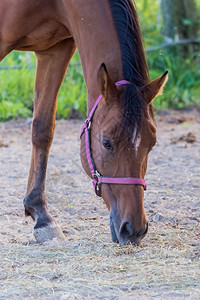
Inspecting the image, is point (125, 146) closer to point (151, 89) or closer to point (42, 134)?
point (151, 89)

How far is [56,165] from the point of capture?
5.17 meters

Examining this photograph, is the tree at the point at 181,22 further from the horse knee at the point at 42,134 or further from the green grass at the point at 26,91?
the horse knee at the point at 42,134

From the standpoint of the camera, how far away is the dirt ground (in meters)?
2.40

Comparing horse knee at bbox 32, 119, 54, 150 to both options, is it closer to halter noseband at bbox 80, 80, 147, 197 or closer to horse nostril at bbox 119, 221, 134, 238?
halter noseband at bbox 80, 80, 147, 197

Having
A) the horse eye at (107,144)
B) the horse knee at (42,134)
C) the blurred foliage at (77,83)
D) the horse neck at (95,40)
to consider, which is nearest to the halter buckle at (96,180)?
the horse eye at (107,144)

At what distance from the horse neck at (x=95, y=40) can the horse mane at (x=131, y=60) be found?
0.13ft

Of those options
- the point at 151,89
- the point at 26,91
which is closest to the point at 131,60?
the point at 151,89

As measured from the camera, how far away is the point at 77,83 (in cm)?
802

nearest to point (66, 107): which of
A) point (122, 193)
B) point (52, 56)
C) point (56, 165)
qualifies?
point (56, 165)

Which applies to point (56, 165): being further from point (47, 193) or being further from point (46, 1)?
point (46, 1)

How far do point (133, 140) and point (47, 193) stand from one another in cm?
174

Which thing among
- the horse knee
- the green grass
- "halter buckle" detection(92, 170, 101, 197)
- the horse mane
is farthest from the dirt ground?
the green grass

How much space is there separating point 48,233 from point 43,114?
35.1 inches

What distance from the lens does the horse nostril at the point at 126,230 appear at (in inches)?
107
